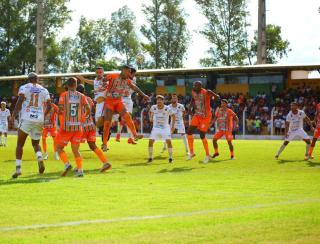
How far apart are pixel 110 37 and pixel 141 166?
84.6 meters

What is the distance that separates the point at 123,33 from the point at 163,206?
93651 millimetres

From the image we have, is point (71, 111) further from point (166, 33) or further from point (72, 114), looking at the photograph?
point (166, 33)

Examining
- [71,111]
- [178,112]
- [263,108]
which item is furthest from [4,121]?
[71,111]

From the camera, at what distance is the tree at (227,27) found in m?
78.8

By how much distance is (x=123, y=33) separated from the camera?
102 metres

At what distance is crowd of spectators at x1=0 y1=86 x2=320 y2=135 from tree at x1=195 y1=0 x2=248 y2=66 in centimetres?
3198

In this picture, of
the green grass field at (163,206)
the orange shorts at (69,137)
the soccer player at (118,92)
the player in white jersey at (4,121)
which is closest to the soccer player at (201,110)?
the soccer player at (118,92)

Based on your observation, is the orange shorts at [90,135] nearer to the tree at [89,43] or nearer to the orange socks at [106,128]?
the orange socks at [106,128]

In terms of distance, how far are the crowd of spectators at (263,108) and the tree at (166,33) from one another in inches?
1418

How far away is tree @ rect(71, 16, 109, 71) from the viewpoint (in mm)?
100500

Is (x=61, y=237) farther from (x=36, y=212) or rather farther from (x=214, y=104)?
(x=214, y=104)

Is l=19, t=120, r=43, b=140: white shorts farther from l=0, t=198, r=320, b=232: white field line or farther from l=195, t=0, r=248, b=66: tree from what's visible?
l=195, t=0, r=248, b=66: tree

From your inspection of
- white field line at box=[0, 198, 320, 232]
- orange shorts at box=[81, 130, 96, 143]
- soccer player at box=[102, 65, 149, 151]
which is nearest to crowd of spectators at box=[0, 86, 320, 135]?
soccer player at box=[102, 65, 149, 151]

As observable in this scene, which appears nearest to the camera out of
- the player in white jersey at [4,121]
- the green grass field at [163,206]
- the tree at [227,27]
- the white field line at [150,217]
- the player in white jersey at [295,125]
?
the green grass field at [163,206]
